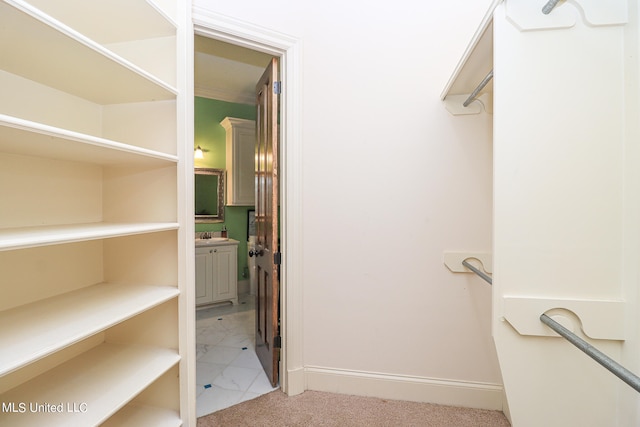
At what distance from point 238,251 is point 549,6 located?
3882 mm

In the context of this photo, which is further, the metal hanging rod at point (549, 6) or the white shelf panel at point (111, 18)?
the white shelf panel at point (111, 18)

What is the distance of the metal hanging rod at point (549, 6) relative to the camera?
83 centimetres

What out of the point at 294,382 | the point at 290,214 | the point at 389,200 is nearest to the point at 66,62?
the point at 290,214

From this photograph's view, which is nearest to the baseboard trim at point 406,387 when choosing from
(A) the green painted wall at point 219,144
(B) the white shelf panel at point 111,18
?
(B) the white shelf panel at point 111,18

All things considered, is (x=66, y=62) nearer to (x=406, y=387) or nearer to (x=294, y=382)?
(x=294, y=382)

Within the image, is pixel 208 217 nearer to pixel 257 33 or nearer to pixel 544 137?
pixel 257 33

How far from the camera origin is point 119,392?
42.8 inches

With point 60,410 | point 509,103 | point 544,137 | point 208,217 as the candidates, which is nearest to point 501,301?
point 544,137

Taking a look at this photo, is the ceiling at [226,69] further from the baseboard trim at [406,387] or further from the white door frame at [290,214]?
the baseboard trim at [406,387]

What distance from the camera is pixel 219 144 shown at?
152 inches

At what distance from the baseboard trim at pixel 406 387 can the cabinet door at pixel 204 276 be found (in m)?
2.01

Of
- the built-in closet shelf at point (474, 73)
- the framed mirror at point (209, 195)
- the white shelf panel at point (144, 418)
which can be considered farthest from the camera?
the framed mirror at point (209, 195)

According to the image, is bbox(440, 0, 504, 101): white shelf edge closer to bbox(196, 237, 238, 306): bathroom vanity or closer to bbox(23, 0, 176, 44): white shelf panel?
bbox(23, 0, 176, 44): white shelf panel

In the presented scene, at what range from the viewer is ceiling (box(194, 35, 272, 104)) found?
108 inches
